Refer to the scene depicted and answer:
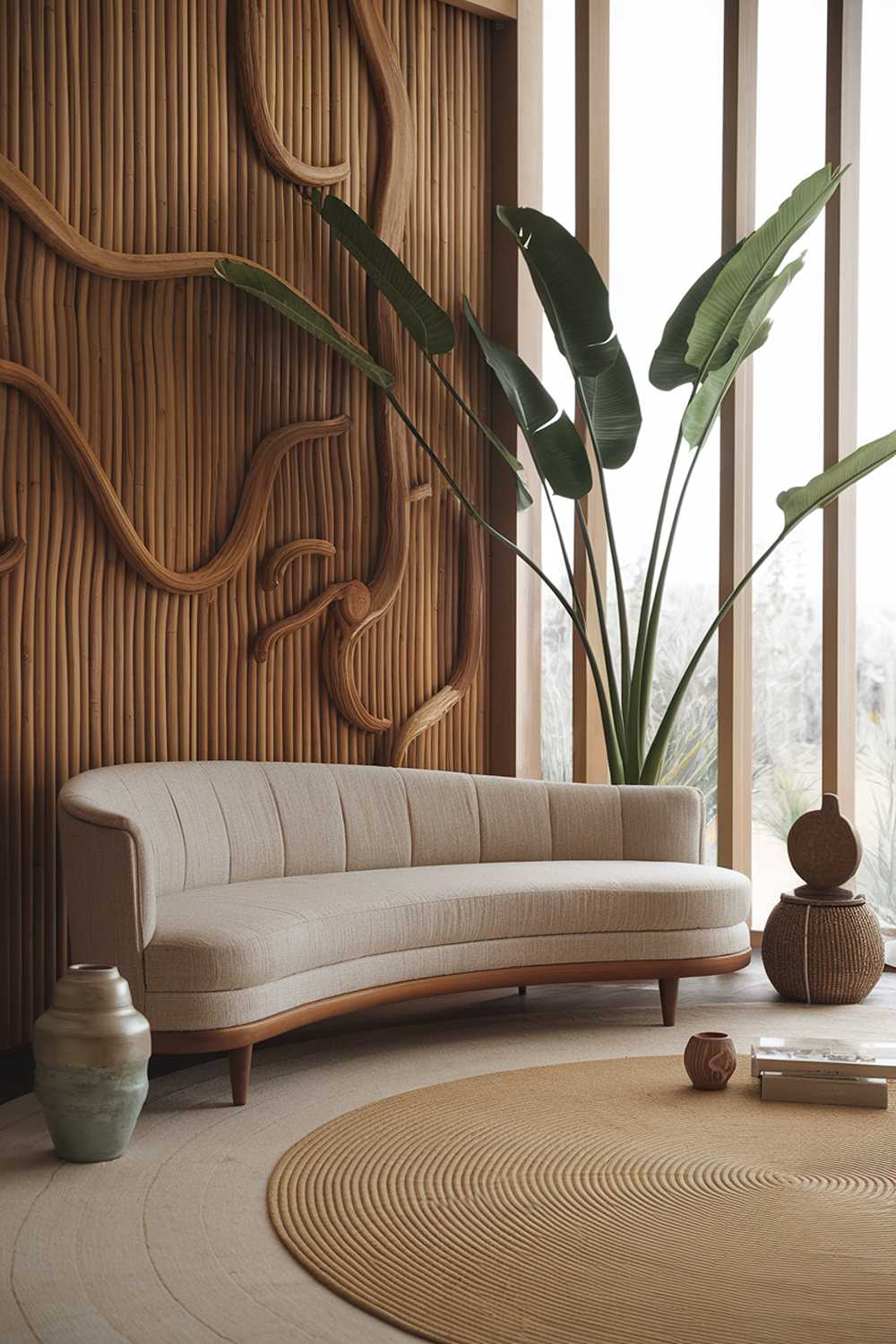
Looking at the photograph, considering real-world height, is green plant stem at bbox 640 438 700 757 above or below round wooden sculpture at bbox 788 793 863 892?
above

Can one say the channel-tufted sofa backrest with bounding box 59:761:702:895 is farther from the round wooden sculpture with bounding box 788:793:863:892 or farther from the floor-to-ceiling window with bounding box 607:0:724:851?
the floor-to-ceiling window with bounding box 607:0:724:851

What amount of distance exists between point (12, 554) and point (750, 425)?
8.40 ft

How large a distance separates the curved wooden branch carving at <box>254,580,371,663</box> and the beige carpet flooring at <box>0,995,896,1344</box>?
1.16 m

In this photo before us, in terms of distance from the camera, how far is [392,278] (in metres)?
3.94

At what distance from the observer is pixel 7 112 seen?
3355mm

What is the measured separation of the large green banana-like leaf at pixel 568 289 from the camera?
3996 mm

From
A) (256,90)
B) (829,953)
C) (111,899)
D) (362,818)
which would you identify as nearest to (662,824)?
(829,953)

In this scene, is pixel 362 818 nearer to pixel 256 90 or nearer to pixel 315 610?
pixel 315 610

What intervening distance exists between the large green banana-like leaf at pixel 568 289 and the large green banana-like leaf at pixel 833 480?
2.35 ft

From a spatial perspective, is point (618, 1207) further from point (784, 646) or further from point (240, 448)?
point (784, 646)

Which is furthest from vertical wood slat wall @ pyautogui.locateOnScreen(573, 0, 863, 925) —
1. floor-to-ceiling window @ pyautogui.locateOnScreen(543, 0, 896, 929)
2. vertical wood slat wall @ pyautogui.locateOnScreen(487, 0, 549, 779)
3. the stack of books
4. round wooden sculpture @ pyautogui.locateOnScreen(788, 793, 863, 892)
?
the stack of books

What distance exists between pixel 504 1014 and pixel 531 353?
2.25m

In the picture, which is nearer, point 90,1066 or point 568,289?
point 90,1066

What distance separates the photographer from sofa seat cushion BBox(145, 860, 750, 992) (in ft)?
9.05
